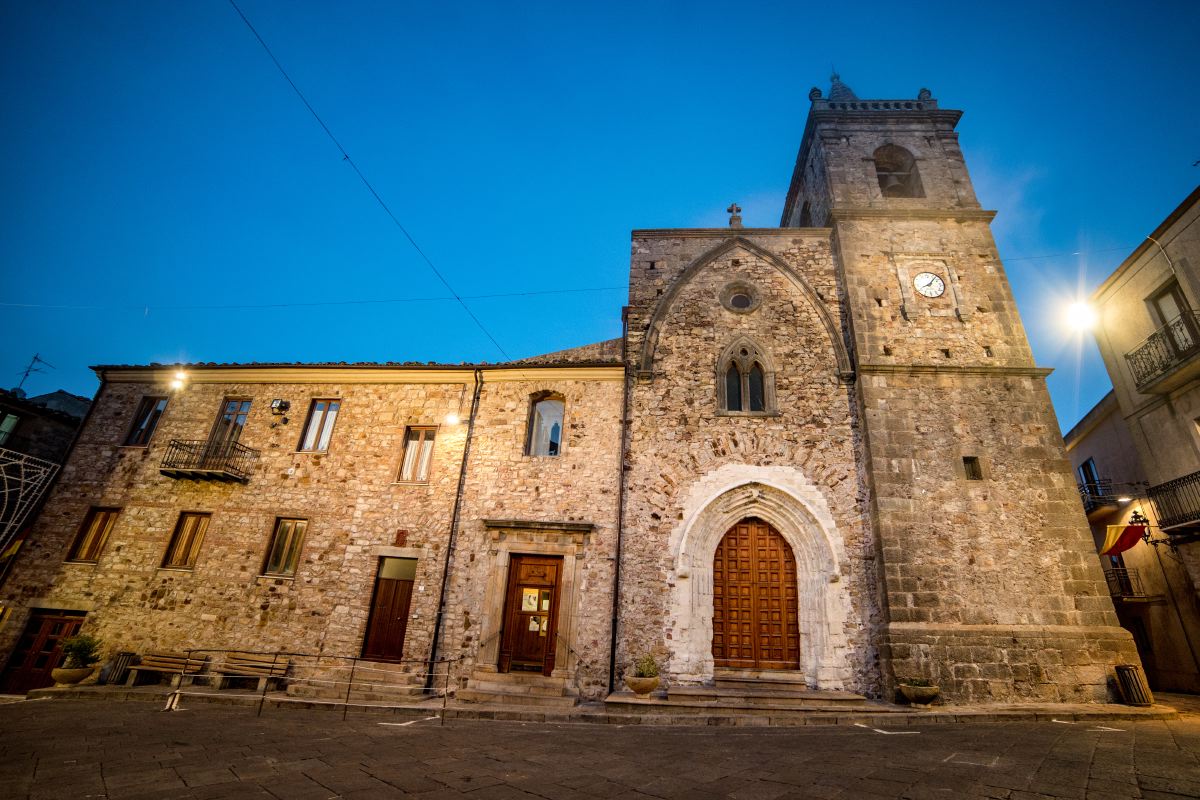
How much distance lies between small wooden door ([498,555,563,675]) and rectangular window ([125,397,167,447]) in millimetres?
11408

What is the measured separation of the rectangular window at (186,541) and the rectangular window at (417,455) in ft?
17.0

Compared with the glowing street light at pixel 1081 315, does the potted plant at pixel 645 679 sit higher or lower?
lower

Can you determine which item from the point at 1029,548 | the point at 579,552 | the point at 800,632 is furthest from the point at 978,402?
the point at 579,552

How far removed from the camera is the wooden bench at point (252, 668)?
1064 cm

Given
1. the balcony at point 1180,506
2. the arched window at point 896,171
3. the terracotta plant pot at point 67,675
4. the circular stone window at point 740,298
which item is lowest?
the terracotta plant pot at point 67,675

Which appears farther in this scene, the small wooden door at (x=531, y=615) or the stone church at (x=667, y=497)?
the small wooden door at (x=531, y=615)

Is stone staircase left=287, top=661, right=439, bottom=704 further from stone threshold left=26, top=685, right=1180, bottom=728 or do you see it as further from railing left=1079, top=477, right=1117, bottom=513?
railing left=1079, top=477, right=1117, bottom=513

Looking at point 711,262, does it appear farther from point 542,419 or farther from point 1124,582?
point 1124,582

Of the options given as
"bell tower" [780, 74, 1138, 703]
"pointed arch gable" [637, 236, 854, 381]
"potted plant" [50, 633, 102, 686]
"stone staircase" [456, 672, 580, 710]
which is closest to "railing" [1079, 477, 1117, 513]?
"bell tower" [780, 74, 1138, 703]

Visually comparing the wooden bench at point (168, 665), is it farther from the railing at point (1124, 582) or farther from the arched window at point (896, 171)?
the railing at point (1124, 582)

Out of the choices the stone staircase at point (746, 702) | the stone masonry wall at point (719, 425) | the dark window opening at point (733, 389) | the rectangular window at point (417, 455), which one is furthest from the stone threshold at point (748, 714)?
the dark window opening at point (733, 389)

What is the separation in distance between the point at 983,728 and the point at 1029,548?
443cm

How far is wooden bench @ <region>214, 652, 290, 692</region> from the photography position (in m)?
10.6

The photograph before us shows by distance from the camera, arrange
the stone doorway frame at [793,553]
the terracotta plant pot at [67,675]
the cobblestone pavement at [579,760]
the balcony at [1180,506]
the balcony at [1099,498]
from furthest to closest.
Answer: the balcony at [1099,498] < the balcony at [1180,506] < the terracotta plant pot at [67,675] < the stone doorway frame at [793,553] < the cobblestone pavement at [579,760]
